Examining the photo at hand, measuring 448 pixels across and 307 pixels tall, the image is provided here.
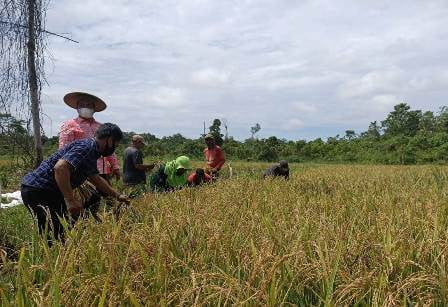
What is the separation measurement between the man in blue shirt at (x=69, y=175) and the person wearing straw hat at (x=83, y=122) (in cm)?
100

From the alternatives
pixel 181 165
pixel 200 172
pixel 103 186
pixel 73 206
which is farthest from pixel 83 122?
pixel 200 172

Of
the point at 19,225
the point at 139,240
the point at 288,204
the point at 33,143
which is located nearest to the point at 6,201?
the point at 33,143

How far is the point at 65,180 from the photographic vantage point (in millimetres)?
3129

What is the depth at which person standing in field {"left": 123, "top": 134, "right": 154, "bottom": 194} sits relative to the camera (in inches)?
242

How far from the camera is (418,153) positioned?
30.0 m

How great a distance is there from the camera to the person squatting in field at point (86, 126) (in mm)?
4414

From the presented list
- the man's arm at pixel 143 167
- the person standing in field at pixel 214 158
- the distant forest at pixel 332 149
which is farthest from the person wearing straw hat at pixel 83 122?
the distant forest at pixel 332 149

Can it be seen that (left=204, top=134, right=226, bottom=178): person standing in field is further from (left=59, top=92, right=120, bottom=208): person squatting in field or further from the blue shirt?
the blue shirt

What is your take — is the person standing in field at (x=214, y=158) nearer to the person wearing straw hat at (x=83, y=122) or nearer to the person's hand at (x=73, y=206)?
the person wearing straw hat at (x=83, y=122)

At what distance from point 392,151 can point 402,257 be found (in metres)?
32.3

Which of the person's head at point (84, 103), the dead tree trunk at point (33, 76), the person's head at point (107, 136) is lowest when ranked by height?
the person's head at point (107, 136)

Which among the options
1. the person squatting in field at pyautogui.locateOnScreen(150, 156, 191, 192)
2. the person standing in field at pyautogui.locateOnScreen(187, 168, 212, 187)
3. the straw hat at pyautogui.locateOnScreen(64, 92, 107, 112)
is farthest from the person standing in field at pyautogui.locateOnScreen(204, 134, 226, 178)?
the straw hat at pyautogui.locateOnScreen(64, 92, 107, 112)

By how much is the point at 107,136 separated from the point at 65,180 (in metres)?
0.45

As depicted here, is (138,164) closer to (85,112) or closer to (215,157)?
(85,112)
